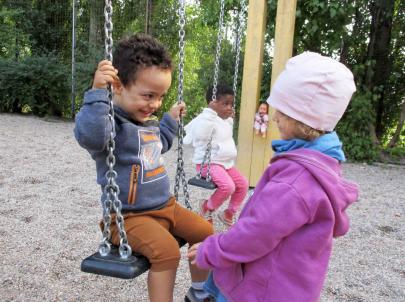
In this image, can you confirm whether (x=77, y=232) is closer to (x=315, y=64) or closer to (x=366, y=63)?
(x=315, y=64)

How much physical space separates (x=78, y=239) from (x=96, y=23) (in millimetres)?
9492

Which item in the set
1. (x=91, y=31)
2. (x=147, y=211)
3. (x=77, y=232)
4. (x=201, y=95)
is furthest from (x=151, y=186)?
(x=91, y=31)

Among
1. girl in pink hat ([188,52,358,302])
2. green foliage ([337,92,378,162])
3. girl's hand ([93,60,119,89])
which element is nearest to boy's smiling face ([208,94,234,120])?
girl's hand ([93,60,119,89])

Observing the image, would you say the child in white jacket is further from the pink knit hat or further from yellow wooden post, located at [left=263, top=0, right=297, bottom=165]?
the pink knit hat

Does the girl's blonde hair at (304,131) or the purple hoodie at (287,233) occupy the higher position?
the girl's blonde hair at (304,131)

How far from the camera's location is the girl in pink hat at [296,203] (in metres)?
1.19

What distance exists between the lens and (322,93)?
1.23 meters

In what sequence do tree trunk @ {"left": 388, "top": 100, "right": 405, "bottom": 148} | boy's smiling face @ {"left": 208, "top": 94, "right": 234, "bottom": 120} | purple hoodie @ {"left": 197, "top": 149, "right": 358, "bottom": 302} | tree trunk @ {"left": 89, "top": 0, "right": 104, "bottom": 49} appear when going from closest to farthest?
1. purple hoodie @ {"left": 197, "top": 149, "right": 358, "bottom": 302}
2. boy's smiling face @ {"left": 208, "top": 94, "right": 234, "bottom": 120}
3. tree trunk @ {"left": 388, "top": 100, "right": 405, "bottom": 148}
4. tree trunk @ {"left": 89, "top": 0, "right": 104, "bottom": 49}

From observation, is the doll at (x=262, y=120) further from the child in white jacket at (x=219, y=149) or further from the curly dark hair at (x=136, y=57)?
the curly dark hair at (x=136, y=57)

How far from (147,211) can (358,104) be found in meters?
6.86

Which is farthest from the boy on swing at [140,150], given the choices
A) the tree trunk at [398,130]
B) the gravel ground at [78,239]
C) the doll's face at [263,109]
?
the tree trunk at [398,130]

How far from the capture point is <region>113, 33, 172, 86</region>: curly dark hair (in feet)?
5.59

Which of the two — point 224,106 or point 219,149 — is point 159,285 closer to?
point 219,149

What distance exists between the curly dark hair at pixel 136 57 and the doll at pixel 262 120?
275cm
